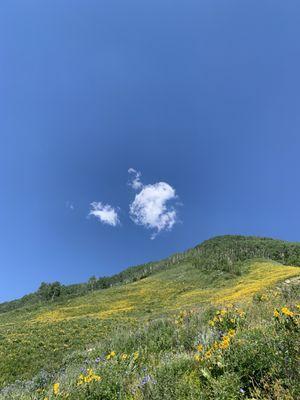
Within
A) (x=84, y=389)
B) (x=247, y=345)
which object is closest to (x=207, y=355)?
(x=247, y=345)

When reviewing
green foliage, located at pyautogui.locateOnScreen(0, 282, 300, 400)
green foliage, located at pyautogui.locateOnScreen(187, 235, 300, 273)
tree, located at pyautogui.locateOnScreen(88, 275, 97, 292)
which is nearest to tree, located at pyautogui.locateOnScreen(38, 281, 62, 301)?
tree, located at pyautogui.locateOnScreen(88, 275, 97, 292)

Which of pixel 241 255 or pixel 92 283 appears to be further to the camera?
pixel 92 283

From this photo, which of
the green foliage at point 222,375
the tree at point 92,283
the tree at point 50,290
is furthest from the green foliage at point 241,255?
the green foliage at point 222,375

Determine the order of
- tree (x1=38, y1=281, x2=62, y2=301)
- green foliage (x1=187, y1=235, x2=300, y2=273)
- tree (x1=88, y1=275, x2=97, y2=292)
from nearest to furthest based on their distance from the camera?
green foliage (x1=187, y1=235, x2=300, y2=273), tree (x1=38, y1=281, x2=62, y2=301), tree (x1=88, y1=275, x2=97, y2=292)

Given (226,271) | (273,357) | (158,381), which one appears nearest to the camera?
(273,357)

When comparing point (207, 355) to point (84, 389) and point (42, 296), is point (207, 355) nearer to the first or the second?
point (84, 389)

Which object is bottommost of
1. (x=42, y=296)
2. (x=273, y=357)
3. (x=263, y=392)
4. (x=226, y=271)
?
(x=263, y=392)

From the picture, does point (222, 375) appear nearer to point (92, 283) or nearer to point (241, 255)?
point (241, 255)

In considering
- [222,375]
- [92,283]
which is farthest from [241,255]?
[222,375]

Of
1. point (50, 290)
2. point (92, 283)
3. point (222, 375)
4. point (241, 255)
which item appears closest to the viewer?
point (222, 375)

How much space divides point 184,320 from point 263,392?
5.60 metres

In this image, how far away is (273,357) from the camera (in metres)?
3.50

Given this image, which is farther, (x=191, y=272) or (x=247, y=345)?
(x=191, y=272)

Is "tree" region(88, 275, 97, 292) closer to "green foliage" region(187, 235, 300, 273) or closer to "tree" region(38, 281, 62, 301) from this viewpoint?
"tree" region(38, 281, 62, 301)
